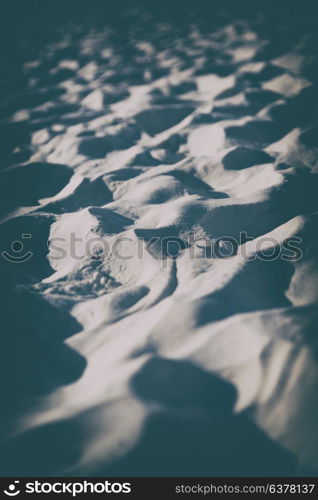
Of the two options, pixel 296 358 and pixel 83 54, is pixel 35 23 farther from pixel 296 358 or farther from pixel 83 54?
pixel 296 358

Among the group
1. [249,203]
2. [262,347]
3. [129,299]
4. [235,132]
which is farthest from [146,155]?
[262,347]

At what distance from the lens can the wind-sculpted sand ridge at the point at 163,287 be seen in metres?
0.84

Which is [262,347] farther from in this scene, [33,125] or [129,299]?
[33,125]

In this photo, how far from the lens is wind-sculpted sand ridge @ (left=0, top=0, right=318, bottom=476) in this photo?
2.74ft

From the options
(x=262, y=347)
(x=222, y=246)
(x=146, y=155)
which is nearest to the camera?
(x=262, y=347)

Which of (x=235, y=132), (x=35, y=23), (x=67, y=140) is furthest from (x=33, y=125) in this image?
(x=35, y=23)

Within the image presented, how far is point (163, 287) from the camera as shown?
1.18 m

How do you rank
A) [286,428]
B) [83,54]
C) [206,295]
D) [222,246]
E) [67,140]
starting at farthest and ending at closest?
1. [83,54]
2. [67,140]
3. [222,246]
4. [206,295]
5. [286,428]

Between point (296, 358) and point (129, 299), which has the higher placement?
point (129, 299)

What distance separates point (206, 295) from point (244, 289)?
0.13 m

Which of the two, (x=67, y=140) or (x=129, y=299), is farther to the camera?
(x=67, y=140)

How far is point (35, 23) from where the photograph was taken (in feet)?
18.3

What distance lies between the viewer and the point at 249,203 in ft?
4.98

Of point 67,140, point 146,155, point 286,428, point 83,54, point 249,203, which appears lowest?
point 286,428
